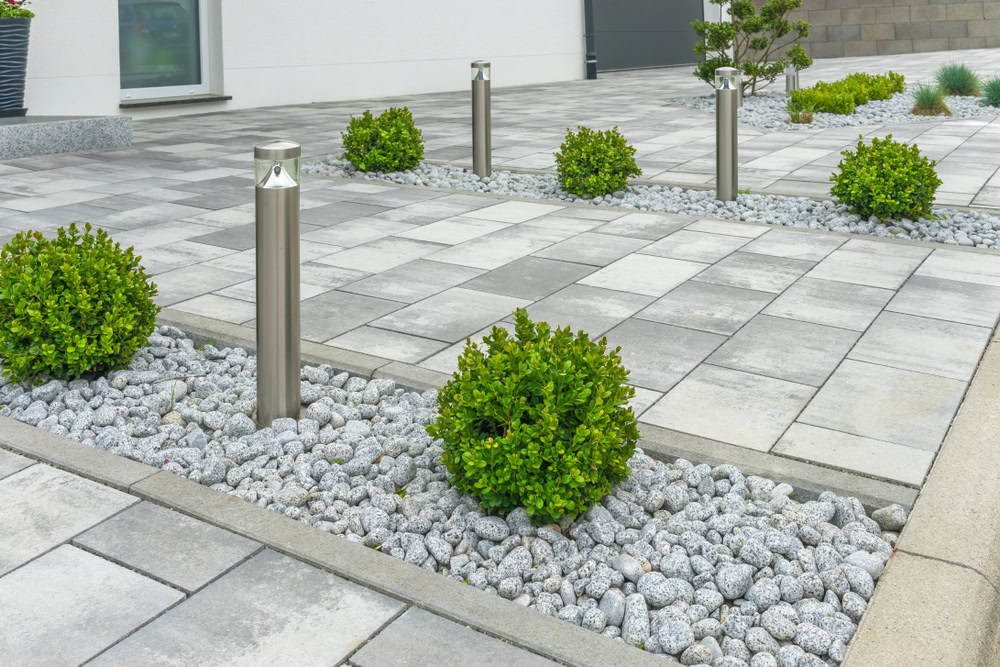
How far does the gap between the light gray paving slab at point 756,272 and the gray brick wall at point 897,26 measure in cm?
2486

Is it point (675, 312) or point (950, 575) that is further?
point (675, 312)

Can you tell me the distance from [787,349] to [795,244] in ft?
7.40

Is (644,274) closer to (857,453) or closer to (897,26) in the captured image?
(857,453)

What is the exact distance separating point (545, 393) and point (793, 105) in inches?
455

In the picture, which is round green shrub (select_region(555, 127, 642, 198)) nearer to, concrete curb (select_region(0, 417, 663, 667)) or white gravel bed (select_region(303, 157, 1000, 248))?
white gravel bed (select_region(303, 157, 1000, 248))

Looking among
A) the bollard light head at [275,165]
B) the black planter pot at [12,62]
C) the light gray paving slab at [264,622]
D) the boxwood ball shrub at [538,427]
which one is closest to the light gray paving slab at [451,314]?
the bollard light head at [275,165]

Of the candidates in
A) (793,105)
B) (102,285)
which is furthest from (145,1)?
(102,285)

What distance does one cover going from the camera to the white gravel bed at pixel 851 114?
1316 cm

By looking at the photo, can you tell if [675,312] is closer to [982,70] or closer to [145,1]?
[145,1]

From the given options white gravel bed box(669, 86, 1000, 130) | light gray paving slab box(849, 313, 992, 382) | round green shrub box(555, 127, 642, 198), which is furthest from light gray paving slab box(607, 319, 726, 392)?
white gravel bed box(669, 86, 1000, 130)

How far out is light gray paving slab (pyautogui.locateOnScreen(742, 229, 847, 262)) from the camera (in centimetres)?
648

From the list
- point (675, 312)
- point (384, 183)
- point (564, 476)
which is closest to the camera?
point (564, 476)

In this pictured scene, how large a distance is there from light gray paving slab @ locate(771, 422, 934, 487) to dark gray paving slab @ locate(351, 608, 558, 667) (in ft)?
5.07

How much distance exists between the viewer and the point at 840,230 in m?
7.15
